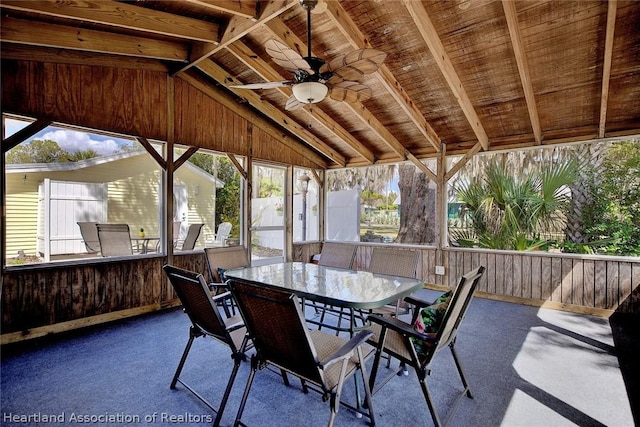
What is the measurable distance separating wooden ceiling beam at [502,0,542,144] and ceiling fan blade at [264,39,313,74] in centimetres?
188

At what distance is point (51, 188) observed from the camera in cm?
371

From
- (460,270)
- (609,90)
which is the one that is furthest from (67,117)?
(609,90)

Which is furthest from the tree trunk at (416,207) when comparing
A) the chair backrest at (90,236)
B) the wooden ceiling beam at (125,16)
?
the chair backrest at (90,236)

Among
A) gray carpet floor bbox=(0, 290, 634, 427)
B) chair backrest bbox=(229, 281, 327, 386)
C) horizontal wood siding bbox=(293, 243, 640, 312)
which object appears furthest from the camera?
horizontal wood siding bbox=(293, 243, 640, 312)

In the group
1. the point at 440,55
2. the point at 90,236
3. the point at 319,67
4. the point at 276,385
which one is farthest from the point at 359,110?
the point at 90,236

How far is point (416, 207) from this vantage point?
691cm

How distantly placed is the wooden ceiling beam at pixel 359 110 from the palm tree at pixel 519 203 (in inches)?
62.9

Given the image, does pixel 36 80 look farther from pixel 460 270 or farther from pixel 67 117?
pixel 460 270

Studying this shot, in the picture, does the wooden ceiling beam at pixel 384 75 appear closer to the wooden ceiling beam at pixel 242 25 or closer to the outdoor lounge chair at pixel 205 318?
the wooden ceiling beam at pixel 242 25

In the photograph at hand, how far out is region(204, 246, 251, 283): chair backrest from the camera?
3488 mm

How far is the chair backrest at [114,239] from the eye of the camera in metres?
4.04

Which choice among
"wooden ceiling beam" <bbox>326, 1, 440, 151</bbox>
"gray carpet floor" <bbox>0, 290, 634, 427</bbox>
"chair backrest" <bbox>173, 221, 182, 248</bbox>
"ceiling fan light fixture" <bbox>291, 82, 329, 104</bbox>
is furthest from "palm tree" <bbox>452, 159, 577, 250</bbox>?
"chair backrest" <bbox>173, 221, 182, 248</bbox>

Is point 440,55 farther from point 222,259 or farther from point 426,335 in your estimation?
point 222,259

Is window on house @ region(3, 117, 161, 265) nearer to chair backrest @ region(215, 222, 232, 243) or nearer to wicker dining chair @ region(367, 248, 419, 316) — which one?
chair backrest @ region(215, 222, 232, 243)
